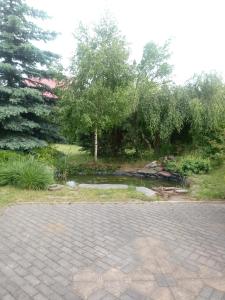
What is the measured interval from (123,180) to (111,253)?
5920mm

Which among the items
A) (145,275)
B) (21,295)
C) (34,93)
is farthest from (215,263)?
(34,93)

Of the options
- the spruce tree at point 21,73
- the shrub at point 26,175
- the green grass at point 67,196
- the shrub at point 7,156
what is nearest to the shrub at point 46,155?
A: the spruce tree at point 21,73

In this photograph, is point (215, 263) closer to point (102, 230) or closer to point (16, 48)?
Answer: point (102, 230)

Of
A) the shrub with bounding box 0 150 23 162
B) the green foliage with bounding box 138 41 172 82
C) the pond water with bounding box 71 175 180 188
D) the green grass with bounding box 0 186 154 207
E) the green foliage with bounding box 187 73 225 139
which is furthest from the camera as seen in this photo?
the green foliage with bounding box 138 41 172 82

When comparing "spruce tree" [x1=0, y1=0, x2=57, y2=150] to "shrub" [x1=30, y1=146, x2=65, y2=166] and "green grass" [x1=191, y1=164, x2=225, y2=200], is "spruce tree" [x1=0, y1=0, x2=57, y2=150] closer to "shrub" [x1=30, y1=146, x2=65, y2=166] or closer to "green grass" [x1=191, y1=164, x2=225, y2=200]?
"shrub" [x1=30, y1=146, x2=65, y2=166]

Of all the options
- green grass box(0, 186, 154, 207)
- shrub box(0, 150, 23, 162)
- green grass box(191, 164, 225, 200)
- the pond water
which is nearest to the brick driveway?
green grass box(0, 186, 154, 207)

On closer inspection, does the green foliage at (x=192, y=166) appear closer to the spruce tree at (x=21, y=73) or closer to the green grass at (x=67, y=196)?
the green grass at (x=67, y=196)

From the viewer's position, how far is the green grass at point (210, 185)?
6340 millimetres

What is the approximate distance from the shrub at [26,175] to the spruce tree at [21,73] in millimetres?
1752

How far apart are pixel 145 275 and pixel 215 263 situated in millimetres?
940

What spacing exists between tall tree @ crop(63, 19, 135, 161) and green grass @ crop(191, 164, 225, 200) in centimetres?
407

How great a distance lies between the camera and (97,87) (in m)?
10.2

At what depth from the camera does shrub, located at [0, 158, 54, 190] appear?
6500mm

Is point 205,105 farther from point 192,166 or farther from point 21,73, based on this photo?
point 21,73
